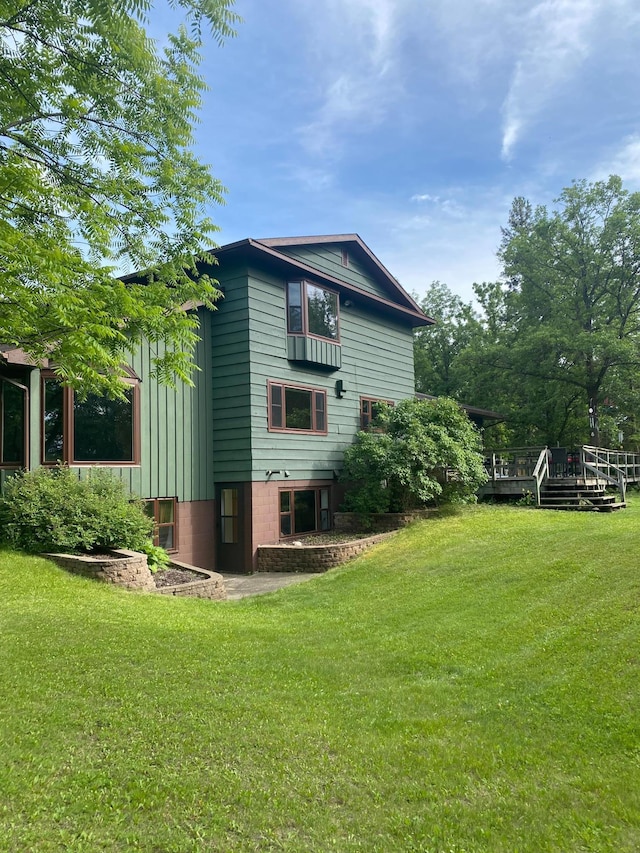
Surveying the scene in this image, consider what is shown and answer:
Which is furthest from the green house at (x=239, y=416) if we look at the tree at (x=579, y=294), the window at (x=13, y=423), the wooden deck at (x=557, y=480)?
the tree at (x=579, y=294)

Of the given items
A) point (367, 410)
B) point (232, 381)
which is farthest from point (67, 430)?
point (367, 410)

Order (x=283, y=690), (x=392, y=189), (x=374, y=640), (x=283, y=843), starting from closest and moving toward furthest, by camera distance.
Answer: (x=283, y=843) → (x=283, y=690) → (x=374, y=640) → (x=392, y=189)

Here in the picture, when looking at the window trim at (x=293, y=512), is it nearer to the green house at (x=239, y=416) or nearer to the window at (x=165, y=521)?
the green house at (x=239, y=416)

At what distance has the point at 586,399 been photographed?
101 ft

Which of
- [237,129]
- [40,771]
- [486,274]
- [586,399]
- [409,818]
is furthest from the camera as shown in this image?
[486,274]

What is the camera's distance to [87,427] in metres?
11.8

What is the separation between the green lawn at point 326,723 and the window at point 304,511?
261 inches

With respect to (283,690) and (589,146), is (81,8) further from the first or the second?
(589,146)

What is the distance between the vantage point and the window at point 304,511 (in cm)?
1511

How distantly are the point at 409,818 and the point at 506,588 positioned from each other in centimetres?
585

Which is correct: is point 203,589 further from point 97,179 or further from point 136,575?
point 97,179

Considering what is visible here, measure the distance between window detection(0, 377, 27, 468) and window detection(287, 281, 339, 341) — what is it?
6941mm

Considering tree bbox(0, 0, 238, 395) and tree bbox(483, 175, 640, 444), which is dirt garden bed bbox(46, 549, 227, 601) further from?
tree bbox(483, 175, 640, 444)

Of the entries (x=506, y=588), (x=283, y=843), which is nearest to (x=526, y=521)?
(x=506, y=588)
